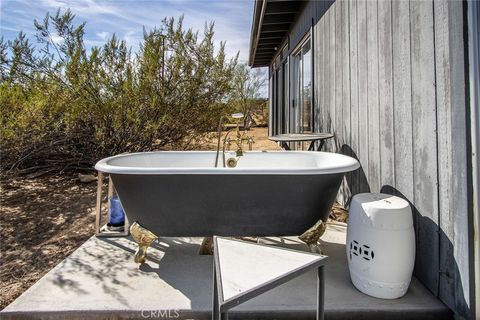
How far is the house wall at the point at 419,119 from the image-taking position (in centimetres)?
138

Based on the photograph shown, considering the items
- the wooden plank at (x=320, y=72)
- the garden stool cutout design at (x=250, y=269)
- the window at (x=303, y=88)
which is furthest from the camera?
the window at (x=303, y=88)

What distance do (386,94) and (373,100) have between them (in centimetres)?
21

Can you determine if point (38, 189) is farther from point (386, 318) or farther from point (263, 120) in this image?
point (263, 120)

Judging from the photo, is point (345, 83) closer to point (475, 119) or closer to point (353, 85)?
point (353, 85)

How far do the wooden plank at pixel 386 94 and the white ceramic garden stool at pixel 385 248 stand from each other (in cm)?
44

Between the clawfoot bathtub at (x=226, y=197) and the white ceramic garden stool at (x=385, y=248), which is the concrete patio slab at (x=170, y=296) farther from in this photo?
the clawfoot bathtub at (x=226, y=197)

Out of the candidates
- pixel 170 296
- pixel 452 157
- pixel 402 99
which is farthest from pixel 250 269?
pixel 402 99

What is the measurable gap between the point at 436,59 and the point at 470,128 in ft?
1.29

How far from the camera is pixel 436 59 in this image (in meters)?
1.51

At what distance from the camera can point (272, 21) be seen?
17.5ft

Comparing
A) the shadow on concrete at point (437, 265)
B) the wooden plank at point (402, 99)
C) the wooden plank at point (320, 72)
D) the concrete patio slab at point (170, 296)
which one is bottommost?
the concrete patio slab at point (170, 296)

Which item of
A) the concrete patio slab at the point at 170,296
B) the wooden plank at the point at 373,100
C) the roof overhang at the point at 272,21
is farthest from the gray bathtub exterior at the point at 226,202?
the roof overhang at the point at 272,21

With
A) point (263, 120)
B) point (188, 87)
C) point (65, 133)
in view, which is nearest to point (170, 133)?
point (188, 87)

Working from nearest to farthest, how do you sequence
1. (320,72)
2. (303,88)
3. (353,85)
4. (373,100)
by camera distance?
(373,100), (353,85), (320,72), (303,88)
